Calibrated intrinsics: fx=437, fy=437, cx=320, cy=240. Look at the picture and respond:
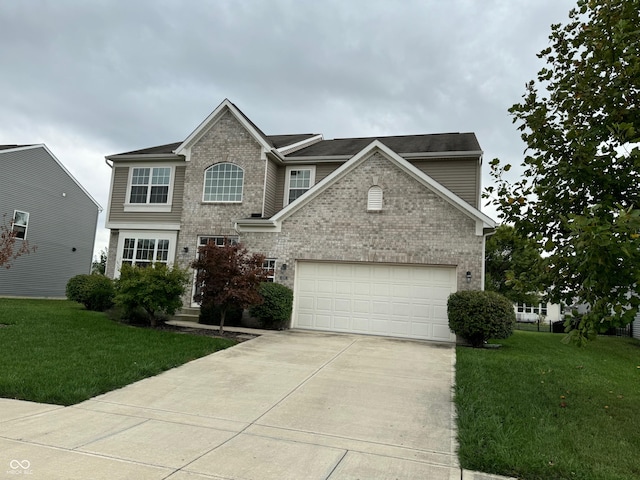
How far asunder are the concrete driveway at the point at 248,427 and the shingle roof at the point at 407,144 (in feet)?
34.6

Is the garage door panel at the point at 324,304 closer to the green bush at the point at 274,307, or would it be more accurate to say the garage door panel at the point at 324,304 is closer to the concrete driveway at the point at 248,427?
the green bush at the point at 274,307

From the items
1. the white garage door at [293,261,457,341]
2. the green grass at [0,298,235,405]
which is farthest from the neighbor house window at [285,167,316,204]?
the green grass at [0,298,235,405]

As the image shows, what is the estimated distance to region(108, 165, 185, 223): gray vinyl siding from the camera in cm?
1786

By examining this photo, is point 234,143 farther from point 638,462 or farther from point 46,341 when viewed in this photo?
point 638,462

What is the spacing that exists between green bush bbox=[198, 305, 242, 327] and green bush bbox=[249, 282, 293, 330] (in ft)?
3.32

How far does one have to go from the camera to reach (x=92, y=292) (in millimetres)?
16266

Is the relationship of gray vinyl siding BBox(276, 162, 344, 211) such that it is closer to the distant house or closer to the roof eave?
the roof eave

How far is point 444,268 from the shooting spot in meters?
13.6

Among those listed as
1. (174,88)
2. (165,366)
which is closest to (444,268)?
(165,366)

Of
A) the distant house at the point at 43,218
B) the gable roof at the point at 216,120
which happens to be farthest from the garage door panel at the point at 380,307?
the distant house at the point at 43,218

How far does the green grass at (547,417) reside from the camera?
4.39m

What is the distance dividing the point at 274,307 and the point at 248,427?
8.44m

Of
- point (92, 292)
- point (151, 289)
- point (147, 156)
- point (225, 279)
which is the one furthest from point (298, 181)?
point (92, 292)

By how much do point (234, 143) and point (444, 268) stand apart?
9.43 meters
